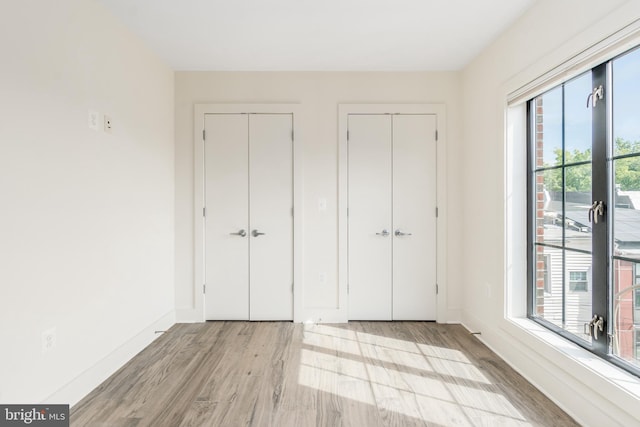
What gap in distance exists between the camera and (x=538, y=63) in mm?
2248

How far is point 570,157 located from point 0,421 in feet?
11.4

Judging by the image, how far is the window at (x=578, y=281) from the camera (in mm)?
2025

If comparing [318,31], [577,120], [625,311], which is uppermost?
[318,31]

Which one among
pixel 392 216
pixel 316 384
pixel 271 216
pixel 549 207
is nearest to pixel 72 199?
pixel 271 216

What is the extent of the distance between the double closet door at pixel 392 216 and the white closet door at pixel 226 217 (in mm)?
1124

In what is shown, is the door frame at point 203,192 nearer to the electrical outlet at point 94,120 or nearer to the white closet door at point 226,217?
the white closet door at point 226,217

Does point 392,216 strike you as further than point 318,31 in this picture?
Yes

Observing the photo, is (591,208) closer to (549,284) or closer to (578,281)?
(578,281)

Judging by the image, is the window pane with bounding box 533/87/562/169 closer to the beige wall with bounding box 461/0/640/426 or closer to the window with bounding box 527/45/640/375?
the window with bounding box 527/45/640/375

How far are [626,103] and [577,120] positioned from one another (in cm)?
32

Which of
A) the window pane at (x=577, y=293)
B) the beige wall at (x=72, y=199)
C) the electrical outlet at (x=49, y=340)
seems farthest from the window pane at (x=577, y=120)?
the electrical outlet at (x=49, y=340)

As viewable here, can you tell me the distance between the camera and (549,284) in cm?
Answer: 239

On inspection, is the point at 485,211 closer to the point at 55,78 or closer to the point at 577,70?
the point at 577,70

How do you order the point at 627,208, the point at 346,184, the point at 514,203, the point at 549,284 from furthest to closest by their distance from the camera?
the point at 346,184, the point at 514,203, the point at 549,284, the point at 627,208
